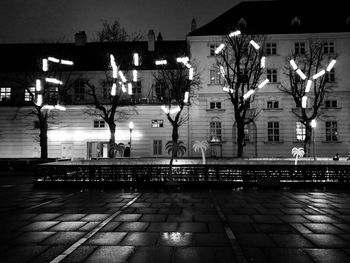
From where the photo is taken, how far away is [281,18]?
41312 millimetres

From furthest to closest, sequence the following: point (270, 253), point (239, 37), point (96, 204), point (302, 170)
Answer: point (239, 37)
point (302, 170)
point (96, 204)
point (270, 253)

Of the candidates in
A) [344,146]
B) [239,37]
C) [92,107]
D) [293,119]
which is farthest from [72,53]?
[344,146]

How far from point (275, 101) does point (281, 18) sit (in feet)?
38.2

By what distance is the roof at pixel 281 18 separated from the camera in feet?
128

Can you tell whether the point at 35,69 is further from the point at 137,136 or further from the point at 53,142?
the point at 137,136

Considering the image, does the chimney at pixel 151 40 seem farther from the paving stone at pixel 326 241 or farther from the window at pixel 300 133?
the paving stone at pixel 326 241

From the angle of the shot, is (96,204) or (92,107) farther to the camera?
(92,107)

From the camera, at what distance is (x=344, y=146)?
37125 mm

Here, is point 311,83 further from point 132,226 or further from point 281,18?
point 132,226

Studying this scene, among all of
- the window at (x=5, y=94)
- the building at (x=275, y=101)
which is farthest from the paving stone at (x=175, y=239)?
the window at (x=5, y=94)

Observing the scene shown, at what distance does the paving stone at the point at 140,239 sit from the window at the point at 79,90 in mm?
34529

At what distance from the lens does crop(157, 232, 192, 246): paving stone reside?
22.9ft

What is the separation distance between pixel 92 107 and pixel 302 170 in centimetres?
2819

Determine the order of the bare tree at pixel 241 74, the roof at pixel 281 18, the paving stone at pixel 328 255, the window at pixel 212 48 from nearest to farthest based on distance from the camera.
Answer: the paving stone at pixel 328 255
the bare tree at pixel 241 74
the roof at pixel 281 18
the window at pixel 212 48
